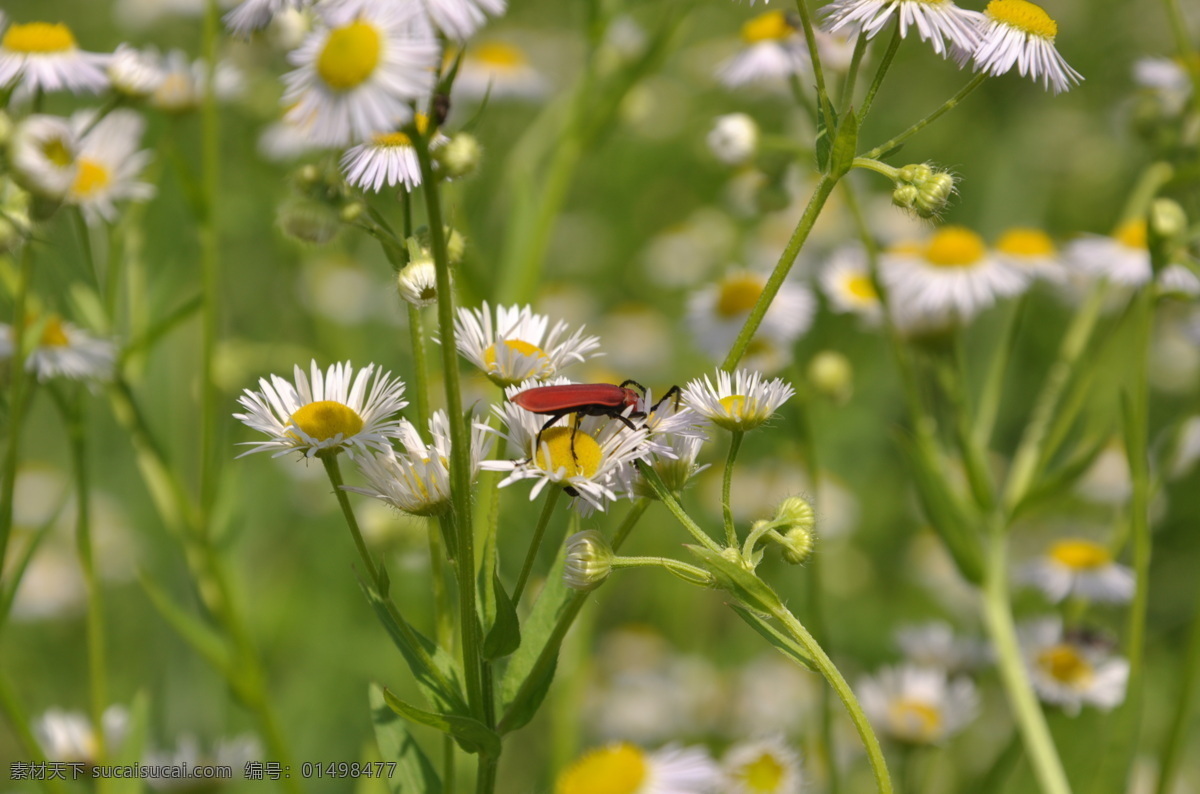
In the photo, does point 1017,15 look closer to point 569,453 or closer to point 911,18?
point 911,18

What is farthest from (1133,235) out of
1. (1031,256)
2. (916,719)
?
(916,719)

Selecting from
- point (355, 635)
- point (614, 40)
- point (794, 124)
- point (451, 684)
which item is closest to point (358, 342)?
point (355, 635)

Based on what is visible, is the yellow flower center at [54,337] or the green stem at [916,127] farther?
the yellow flower center at [54,337]

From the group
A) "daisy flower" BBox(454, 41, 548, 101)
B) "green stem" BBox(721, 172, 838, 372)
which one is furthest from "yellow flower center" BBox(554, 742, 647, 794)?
"daisy flower" BBox(454, 41, 548, 101)

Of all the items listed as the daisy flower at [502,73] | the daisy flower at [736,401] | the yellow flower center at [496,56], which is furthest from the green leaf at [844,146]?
the yellow flower center at [496,56]

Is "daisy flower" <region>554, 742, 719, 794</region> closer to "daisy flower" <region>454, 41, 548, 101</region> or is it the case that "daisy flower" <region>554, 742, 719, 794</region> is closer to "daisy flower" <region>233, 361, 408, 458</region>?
"daisy flower" <region>233, 361, 408, 458</region>

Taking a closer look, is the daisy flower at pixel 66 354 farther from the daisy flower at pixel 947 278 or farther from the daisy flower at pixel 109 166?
the daisy flower at pixel 947 278

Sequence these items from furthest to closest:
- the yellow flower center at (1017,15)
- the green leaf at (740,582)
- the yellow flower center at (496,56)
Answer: the yellow flower center at (496,56), the yellow flower center at (1017,15), the green leaf at (740,582)
